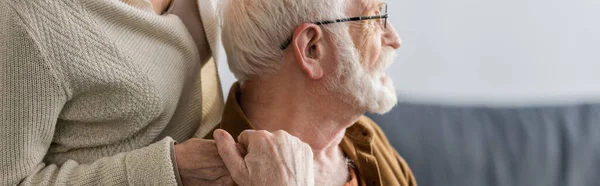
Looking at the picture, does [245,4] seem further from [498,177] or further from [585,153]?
[585,153]

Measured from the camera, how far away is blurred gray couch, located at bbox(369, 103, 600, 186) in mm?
1670

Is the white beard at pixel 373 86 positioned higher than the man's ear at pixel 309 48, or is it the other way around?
the man's ear at pixel 309 48

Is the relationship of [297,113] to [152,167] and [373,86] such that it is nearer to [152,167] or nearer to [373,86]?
[373,86]

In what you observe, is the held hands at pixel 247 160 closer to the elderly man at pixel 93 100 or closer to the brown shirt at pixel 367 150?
the elderly man at pixel 93 100

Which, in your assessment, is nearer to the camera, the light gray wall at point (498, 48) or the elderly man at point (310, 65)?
the elderly man at point (310, 65)

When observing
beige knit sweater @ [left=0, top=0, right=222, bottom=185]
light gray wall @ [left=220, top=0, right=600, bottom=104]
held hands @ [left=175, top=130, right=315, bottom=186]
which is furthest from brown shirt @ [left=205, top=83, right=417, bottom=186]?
light gray wall @ [left=220, top=0, right=600, bottom=104]

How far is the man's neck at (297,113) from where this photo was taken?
1.25 metres

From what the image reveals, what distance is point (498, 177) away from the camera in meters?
1.67

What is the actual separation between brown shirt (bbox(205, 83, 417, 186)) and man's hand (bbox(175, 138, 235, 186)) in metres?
0.24

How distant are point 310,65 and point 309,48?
1.3 inches

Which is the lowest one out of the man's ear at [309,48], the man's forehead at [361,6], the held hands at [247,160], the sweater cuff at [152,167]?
the sweater cuff at [152,167]

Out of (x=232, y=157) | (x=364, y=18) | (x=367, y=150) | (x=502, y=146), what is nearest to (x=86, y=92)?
(x=232, y=157)

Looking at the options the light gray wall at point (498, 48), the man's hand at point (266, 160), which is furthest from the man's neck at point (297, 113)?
the light gray wall at point (498, 48)

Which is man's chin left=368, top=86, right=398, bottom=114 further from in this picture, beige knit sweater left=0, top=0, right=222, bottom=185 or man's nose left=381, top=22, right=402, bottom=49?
beige knit sweater left=0, top=0, right=222, bottom=185
